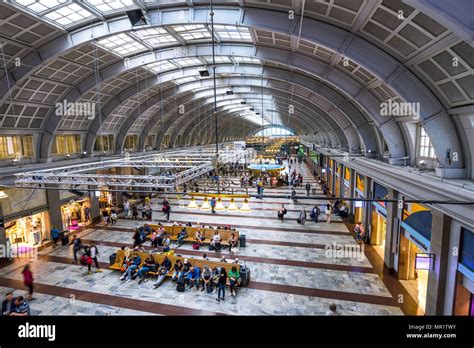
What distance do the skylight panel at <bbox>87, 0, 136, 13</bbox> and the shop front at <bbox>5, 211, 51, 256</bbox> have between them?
11419mm

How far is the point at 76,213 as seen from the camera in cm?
1902

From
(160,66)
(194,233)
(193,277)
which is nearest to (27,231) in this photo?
(194,233)

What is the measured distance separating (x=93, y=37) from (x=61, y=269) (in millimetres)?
10188

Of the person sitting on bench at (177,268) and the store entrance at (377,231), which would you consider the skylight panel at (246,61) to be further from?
the person sitting on bench at (177,268)

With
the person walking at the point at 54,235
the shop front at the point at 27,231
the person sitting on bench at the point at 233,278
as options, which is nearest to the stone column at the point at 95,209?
the shop front at the point at 27,231

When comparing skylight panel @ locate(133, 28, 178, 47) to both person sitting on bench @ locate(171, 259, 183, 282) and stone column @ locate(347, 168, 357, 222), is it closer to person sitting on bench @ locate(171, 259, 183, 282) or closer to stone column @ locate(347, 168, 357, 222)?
person sitting on bench @ locate(171, 259, 183, 282)

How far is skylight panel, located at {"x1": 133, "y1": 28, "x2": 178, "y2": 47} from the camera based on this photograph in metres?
12.7

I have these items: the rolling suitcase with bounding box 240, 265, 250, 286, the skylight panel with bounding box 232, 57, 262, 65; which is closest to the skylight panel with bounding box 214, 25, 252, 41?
the skylight panel with bounding box 232, 57, 262, 65

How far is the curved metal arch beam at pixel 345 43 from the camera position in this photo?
25.0 ft

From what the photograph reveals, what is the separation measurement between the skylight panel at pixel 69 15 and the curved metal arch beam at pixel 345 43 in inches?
18.5

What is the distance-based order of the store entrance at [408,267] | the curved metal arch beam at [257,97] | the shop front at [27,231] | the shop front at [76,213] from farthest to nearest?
the curved metal arch beam at [257,97]
the shop front at [76,213]
the shop front at [27,231]
the store entrance at [408,267]

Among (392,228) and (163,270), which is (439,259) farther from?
(163,270)

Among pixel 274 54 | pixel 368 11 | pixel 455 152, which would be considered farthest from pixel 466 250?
pixel 274 54
